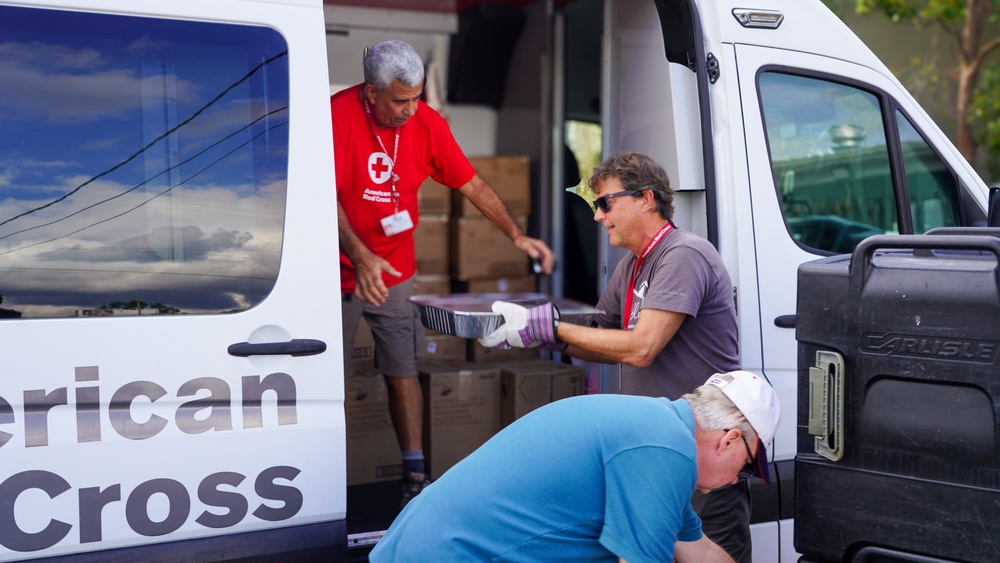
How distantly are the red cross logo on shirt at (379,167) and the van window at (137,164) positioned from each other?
94 cm

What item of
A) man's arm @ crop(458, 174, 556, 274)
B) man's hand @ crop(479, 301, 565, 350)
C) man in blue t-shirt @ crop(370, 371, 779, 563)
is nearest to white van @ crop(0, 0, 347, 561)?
man in blue t-shirt @ crop(370, 371, 779, 563)

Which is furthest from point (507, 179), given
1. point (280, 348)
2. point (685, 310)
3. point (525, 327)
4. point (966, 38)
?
point (966, 38)

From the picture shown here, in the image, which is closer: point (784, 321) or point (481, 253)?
point (784, 321)

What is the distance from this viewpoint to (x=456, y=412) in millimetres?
3891

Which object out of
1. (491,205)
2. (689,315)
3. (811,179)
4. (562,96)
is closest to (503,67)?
(562,96)

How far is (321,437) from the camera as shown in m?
2.45

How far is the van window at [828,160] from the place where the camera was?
3260mm

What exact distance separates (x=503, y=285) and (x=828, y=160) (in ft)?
7.81

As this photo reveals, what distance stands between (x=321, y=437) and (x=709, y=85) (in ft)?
5.35

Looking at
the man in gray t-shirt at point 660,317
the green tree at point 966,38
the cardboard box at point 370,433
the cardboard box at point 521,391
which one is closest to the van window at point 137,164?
the man in gray t-shirt at point 660,317

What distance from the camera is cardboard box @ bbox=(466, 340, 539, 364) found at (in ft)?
15.1

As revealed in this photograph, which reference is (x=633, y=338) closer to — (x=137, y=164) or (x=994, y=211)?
(x=994, y=211)

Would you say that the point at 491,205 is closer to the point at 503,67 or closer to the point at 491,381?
the point at 491,381

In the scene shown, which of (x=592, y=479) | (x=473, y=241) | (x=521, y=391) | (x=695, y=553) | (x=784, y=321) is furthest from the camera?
(x=473, y=241)
